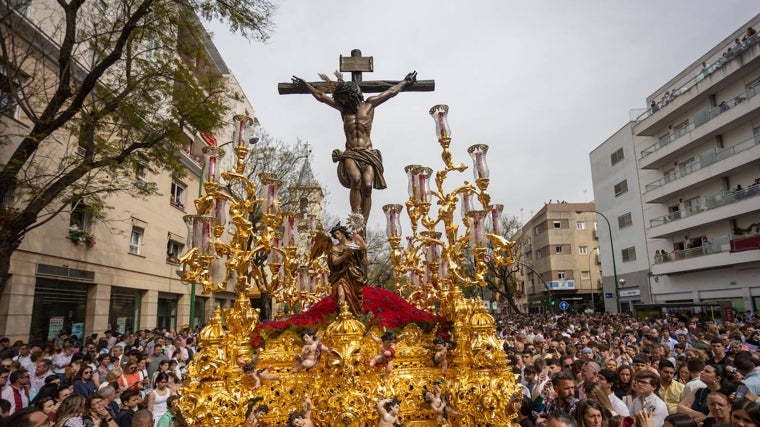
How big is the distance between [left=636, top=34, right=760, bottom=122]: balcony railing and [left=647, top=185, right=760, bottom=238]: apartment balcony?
6.77m

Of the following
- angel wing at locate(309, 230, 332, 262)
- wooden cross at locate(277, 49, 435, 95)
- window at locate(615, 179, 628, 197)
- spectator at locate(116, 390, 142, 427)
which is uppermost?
window at locate(615, 179, 628, 197)

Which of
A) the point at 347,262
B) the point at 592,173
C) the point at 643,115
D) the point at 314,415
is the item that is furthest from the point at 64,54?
the point at 592,173

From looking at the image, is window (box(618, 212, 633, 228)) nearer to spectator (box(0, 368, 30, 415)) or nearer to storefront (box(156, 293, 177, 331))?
storefront (box(156, 293, 177, 331))

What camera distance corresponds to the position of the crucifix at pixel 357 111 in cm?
862

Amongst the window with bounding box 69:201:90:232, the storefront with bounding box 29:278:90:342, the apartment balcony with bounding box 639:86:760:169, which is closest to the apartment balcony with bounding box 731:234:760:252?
the apartment balcony with bounding box 639:86:760:169

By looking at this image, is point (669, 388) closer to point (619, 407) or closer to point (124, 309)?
point (619, 407)

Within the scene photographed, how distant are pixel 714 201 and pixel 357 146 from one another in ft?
84.1

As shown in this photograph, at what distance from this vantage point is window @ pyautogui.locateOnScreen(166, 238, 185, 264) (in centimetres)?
2400

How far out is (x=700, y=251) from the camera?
90.1ft

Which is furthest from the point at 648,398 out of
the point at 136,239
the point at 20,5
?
the point at 136,239

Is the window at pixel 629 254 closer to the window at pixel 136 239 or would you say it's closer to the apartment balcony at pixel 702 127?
the apartment balcony at pixel 702 127

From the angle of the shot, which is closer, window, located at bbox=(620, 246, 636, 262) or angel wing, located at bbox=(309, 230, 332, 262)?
angel wing, located at bbox=(309, 230, 332, 262)

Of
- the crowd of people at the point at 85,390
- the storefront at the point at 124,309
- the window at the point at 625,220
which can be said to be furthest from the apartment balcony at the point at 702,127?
the storefront at the point at 124,309

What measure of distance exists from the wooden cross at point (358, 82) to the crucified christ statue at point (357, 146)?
1.23 ft
